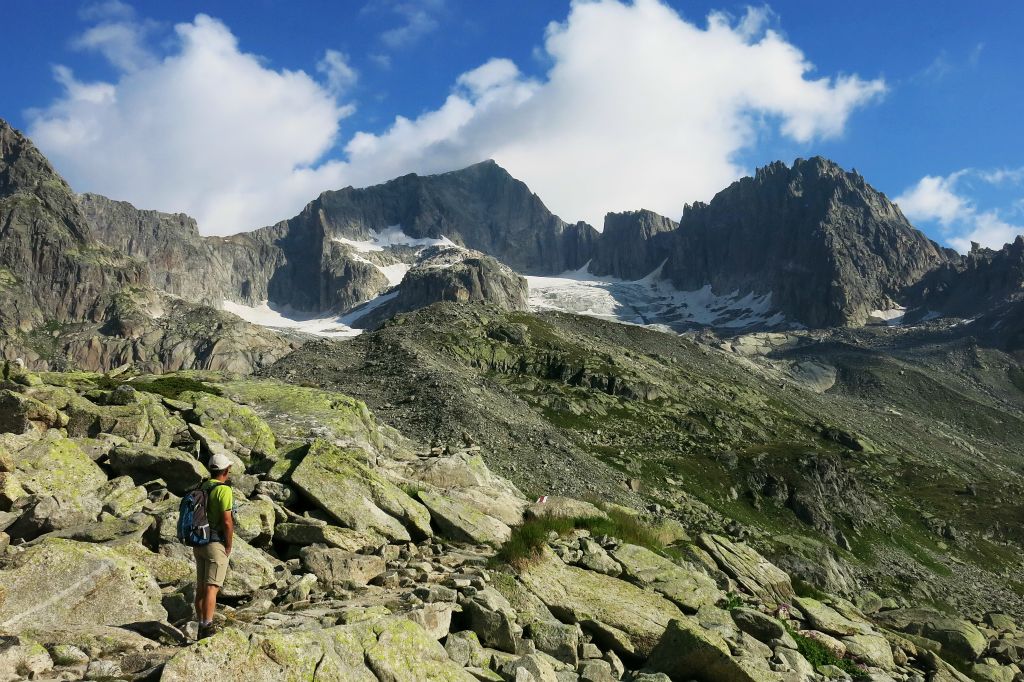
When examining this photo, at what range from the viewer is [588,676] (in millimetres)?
11812

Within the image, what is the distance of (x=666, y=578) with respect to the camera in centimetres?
1850

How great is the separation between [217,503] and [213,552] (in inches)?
34.8

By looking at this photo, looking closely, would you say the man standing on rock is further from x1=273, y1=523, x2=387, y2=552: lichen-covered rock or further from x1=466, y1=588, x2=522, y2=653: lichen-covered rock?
x1=466, y1=588, x2=522, y2=653: lichen-covered rock

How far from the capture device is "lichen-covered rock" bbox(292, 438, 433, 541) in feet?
56.8

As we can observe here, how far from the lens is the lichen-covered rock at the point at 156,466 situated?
688 inches

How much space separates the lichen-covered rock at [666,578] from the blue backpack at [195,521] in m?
11.6

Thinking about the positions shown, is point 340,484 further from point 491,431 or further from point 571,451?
point 571,451

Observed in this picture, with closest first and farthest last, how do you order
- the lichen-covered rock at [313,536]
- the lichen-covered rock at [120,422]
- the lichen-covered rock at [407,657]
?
the lichen-covered rock at [407,657] → the lichen-covered rock at [313,536] → the lichen-covered rock at [120,422]

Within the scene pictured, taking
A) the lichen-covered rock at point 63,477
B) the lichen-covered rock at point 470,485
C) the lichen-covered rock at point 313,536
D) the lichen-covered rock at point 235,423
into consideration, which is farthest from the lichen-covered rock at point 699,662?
the lichen-covered rock at point 235,423

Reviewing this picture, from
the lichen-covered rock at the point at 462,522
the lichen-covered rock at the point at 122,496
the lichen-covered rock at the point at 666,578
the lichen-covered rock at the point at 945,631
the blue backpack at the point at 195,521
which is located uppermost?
the blue backpack at the point at 195,521

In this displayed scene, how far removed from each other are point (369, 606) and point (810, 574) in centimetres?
4345

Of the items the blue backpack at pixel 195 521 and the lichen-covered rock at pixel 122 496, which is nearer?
the blue backpack at pixel 195 521

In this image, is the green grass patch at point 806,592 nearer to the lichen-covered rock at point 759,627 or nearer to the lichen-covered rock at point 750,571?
the lichen-covered rock at point 750,571

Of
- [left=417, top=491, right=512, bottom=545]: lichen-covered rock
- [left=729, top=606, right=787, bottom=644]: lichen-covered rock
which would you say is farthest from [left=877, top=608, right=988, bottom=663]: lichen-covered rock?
[left=417, top=491, right=512, bottom=545]: lichen-covered rock
